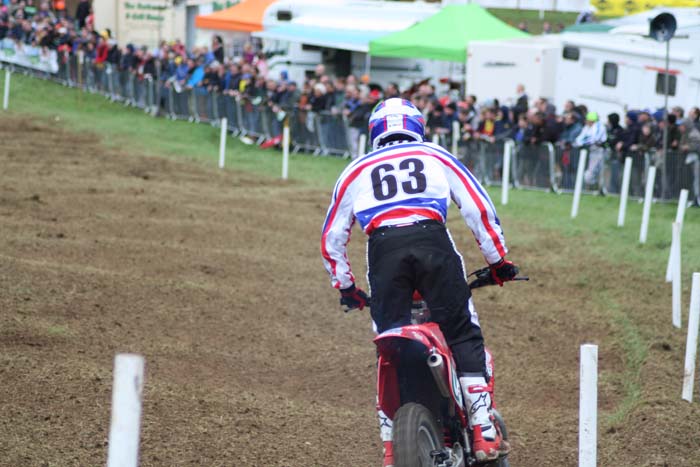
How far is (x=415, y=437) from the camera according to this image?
5.05 meters

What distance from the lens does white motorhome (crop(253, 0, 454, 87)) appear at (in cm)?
2928

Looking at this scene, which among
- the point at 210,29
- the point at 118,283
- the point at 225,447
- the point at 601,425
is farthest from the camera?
the point at 210,29

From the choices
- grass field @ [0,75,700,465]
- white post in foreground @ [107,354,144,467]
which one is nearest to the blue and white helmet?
grass field @ [0,75,700,465]

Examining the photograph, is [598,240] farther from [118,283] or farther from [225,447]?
[225,447]

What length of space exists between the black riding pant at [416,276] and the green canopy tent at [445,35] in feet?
71.4

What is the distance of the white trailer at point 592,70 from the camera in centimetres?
2184

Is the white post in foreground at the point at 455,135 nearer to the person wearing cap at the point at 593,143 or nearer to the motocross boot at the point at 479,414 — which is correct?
the person wearing cap at the point at 593,143

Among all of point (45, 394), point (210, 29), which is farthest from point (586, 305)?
point (210, 29)

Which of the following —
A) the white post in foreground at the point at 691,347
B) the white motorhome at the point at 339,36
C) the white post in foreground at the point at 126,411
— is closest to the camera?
the white post in foreground at the point at 126,411

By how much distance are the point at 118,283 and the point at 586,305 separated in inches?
207

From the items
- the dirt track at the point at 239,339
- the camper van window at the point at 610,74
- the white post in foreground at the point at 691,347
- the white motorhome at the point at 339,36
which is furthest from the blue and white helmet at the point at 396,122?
the white motorhome at the point at 339,36

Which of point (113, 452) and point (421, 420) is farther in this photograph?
point (421, 420)

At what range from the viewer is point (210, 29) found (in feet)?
107

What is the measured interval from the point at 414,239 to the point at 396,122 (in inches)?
31.1
